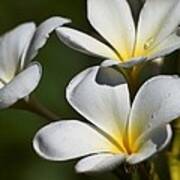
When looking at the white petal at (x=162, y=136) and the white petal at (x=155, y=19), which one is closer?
the white petal at (x=162, y=136)

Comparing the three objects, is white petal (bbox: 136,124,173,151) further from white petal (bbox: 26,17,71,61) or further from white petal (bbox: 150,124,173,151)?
white petal (bbox: 26,17,71,61)

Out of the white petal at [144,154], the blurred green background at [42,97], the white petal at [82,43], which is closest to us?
the white petal at [144,154]

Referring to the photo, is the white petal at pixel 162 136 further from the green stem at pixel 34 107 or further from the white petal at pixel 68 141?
the green stem at pixel 34 107

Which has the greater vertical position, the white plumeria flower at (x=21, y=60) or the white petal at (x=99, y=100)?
the white plumeria flower at (x=21, y=60)

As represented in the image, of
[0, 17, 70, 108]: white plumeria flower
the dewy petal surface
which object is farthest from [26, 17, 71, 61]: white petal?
the dewy petal surface

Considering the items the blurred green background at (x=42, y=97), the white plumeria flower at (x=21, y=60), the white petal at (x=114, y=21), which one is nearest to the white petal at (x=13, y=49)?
the white plumeria flower at (x=21, y=60)

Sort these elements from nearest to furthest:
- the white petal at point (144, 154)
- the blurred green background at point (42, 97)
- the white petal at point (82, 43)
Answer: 1. the white petal at point (144, 154)
2. the white petal at point (82, 43)
3. the blurred green background at point (42, 97)

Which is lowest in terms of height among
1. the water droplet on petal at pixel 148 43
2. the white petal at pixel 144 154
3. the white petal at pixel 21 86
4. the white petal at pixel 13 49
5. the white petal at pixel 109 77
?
the white petal at pixel 144 154

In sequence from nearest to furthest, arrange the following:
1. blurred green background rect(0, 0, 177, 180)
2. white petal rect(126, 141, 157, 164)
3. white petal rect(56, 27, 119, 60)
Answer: white petal rect(126, 141, 157, 164), white petal rect(56, 27, 119, 60), blurred green background rect(0, 0, 177, 180)
